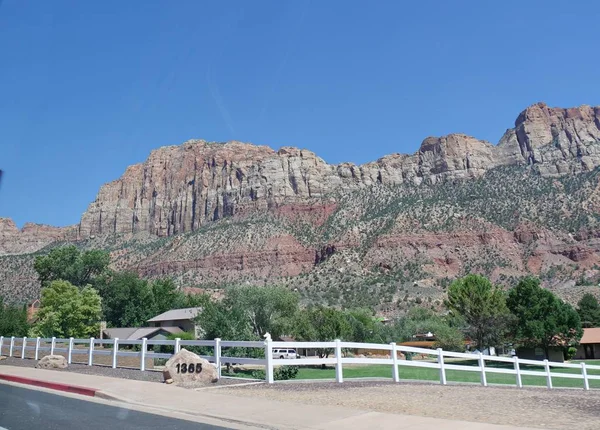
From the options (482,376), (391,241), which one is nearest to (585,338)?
(482,376)

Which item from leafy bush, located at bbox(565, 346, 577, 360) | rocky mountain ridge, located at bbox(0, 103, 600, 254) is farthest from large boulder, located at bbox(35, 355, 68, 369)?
rocky mountain ridge, located at bbox(0, 103, 600, 254)

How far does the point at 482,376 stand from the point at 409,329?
62.3 m

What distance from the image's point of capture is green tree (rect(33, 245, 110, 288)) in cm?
8231

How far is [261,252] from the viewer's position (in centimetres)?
14425

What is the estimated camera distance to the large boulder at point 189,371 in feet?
59.2

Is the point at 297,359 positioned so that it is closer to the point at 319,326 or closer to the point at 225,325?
the point at 225,325

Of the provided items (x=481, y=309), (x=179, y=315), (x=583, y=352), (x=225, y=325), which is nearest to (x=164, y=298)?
(x=179, y=315)

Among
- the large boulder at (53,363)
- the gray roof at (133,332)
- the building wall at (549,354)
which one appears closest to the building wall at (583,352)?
the building wall at (549,354)

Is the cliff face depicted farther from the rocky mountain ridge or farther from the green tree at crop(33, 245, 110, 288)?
the green tree at crop(33, 245, 110, 288)

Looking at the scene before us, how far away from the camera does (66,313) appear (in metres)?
59.7

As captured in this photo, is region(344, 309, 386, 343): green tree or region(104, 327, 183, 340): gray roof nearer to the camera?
region(104, 327, 183, 340): gray roof

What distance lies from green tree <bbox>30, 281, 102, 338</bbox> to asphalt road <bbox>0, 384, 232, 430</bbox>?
4586 cm

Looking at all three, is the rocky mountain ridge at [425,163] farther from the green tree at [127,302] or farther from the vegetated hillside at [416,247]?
the green tree at [127,302]

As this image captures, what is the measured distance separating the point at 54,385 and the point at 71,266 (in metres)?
67.6
